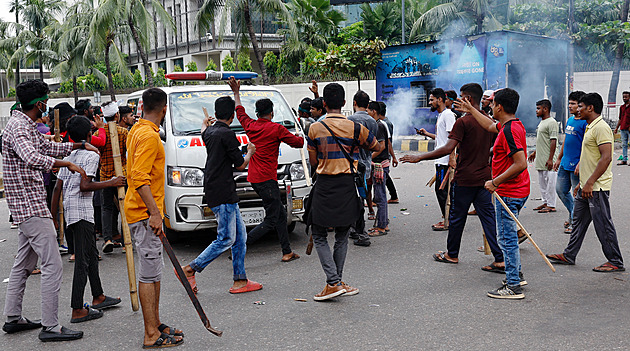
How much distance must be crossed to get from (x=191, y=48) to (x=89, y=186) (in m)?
41.5

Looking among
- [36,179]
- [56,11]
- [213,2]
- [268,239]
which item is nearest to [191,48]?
[56,11]

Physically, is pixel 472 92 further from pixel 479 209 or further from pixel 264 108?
pixel 264 108

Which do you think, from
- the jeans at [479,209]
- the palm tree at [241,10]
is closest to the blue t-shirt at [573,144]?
the jeans at [479,209]

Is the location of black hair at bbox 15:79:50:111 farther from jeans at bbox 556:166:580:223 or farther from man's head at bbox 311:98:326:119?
jeans at bbox 556:166:580:223

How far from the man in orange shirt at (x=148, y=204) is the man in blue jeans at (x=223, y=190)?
42.7 inches

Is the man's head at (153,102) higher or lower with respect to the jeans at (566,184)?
higher

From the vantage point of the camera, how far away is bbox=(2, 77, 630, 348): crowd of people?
423cm

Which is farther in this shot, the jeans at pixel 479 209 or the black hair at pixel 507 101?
the jeans at pixel 479 209

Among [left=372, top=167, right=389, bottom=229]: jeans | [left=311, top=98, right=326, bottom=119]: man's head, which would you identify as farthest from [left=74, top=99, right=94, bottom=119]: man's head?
[left=372, top=167, right=389, bottom=229]: jeans

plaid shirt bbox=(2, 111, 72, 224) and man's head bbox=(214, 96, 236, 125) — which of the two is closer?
plaid shirt bbox=(2, 111, 72, 224)

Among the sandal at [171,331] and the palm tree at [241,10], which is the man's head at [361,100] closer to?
the sandal at [171,331]

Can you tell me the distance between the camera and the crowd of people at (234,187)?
4234 millimetres

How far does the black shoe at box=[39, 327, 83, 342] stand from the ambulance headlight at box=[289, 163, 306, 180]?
132 inches

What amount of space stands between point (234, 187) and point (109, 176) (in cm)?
233
